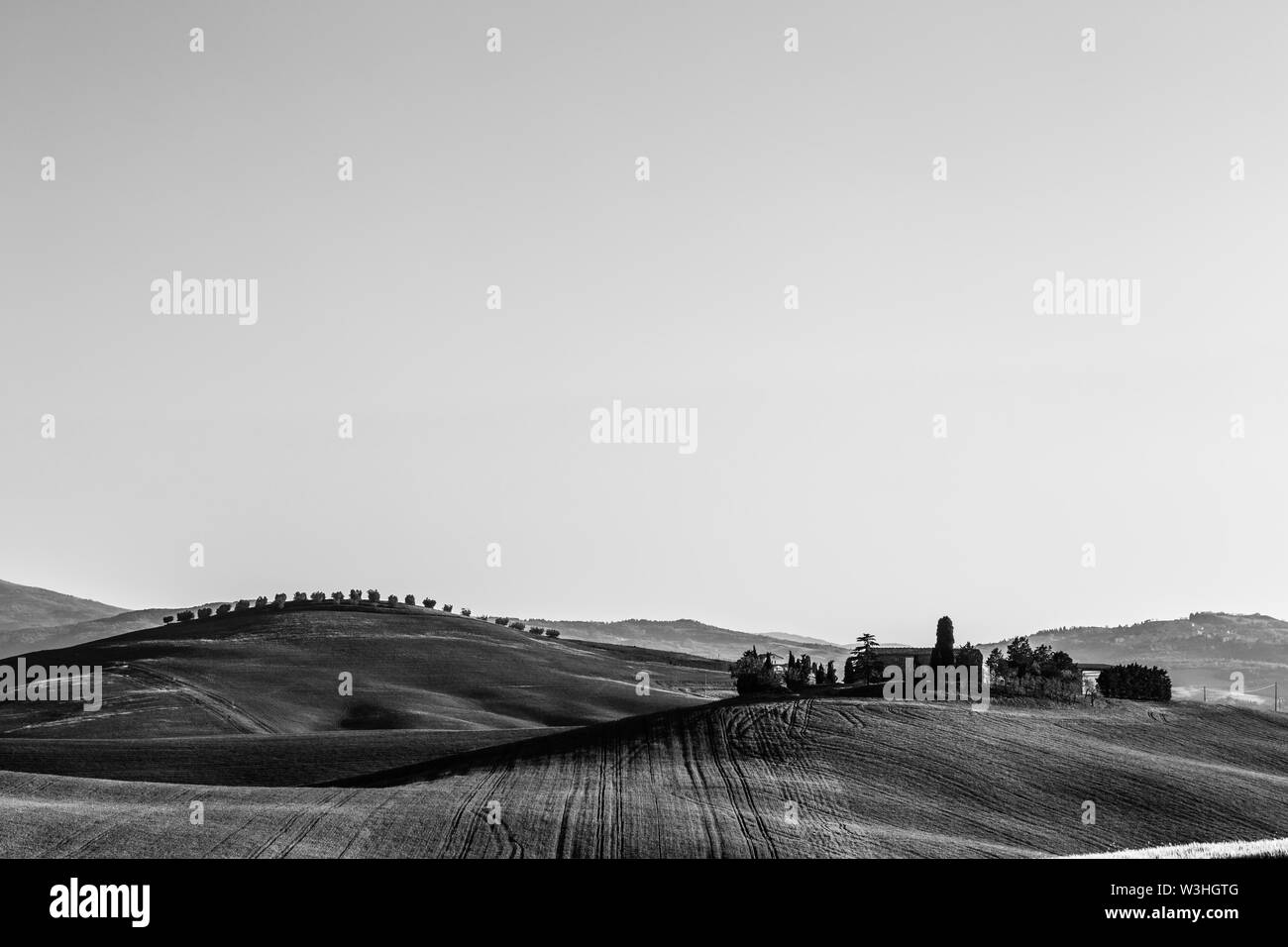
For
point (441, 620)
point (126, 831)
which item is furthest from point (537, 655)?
point (126, 831)

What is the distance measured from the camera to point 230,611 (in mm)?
185125

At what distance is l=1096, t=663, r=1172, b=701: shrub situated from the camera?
91.1 m

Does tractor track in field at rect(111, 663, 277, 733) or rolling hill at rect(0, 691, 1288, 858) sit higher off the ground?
rolling hill at rect(0, 691, 1288, 858)

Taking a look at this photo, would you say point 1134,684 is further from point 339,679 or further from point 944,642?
point 339,679

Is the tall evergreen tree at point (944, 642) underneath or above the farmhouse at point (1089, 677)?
above

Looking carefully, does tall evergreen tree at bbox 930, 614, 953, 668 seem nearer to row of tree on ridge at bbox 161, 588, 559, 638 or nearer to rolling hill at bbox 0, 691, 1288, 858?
rolling hill at bbox 0, 691, 1288, 858

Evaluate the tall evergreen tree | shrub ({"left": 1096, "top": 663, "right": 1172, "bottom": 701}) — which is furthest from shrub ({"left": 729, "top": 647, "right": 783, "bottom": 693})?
shrub ({"left": 1096, "top": 663, "right": 1172, "bottom": 701})

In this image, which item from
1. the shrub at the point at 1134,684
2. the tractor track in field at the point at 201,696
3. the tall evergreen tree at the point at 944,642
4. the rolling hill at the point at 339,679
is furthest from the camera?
the tractor track in field at the point at 201,696

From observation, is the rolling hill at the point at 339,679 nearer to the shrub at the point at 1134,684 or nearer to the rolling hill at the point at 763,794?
the rolling hill at the point at 763,794

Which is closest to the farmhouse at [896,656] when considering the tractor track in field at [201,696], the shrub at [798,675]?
the shrub at [798,675]

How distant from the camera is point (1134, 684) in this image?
301 ft

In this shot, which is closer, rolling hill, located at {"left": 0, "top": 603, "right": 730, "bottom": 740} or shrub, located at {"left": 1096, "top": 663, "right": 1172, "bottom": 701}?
shrub, located at {"left": 1096, "top": 663, "right": 1172, "bottom": 701}

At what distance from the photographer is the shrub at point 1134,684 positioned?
91062 millimetres
